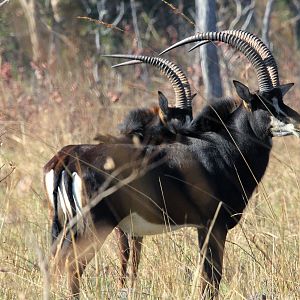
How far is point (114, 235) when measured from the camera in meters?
6.50

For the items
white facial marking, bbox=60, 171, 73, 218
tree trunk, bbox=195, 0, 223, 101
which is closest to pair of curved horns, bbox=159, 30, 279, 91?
white facial marking, bbox=60, 171, 73, 218

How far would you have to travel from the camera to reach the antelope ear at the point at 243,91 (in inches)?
241

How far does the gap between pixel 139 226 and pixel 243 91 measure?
50.9 inches

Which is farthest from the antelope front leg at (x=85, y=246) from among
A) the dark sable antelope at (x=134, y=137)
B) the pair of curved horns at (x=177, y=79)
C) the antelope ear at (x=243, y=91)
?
the pair of curved horns at (x=177, y=79)

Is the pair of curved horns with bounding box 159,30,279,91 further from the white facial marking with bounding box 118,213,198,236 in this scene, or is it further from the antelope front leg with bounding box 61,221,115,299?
the antelope front leg with bounding box 61,221,115,299

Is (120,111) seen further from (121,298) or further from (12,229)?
(121,298)

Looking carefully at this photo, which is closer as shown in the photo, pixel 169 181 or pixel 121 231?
pixel 169 181

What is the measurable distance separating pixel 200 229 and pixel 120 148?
2.65 feet

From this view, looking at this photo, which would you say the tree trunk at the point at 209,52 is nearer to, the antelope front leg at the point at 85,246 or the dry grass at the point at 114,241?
the dry grass at the point at 114,241

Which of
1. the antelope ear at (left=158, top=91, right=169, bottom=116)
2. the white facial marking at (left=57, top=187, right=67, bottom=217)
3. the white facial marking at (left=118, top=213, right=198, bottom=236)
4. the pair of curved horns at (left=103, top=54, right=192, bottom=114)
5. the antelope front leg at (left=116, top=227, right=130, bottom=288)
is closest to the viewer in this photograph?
the white facial marking at (left=57, top=187, right=67, bottom=217)

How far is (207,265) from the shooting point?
570 cm

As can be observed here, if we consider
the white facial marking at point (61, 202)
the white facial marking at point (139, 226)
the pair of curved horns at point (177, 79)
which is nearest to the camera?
the white facial marking at point (61, 202)

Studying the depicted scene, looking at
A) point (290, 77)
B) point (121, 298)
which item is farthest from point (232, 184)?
point (290, 77)

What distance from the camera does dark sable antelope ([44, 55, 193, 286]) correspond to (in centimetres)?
538
